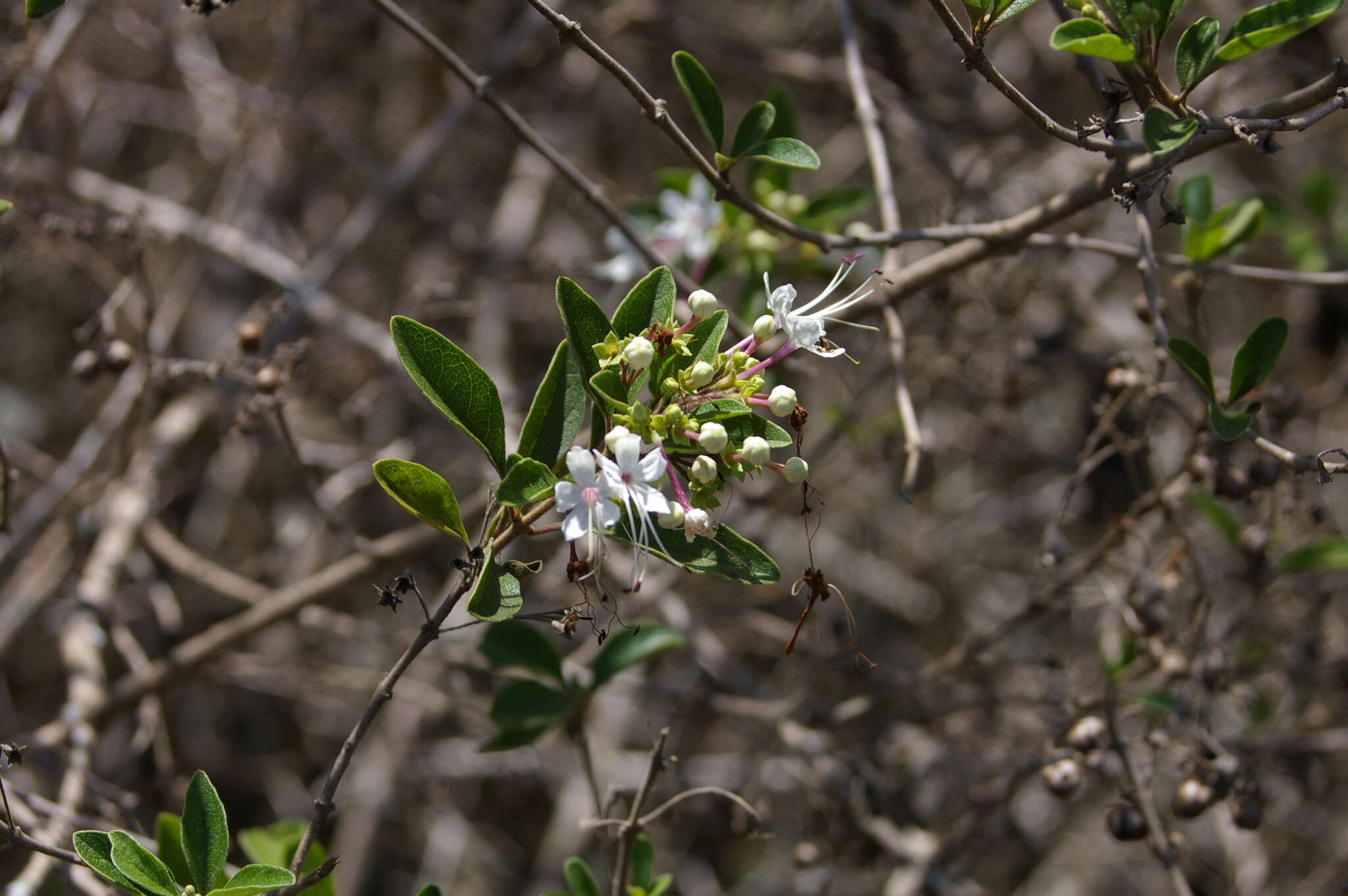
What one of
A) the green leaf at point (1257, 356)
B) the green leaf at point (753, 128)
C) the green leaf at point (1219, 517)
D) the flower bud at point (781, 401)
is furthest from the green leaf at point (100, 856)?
the green leaf at point (1219, 517)

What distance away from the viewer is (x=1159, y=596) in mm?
2211

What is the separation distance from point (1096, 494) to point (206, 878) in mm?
2683

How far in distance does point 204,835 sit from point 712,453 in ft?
3.28

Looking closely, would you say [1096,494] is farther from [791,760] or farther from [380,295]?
[380,295]

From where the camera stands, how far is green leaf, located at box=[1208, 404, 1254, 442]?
1.55 m

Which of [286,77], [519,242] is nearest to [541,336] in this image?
[519,242]

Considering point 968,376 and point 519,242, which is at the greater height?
point 519,242

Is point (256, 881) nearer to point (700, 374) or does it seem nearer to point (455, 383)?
point (455, 383)

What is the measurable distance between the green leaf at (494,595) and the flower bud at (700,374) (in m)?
0.39

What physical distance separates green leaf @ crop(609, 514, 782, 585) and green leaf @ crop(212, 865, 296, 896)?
0.69 m

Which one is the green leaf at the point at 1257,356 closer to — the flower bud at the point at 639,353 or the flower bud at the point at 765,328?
the flower bud at the point at 765,328

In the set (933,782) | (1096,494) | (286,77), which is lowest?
(933,782)

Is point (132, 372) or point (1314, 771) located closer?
point (1314, 771)

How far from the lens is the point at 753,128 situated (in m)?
1.75
